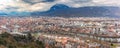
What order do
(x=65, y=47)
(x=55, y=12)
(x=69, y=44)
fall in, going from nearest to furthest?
(x=65, y=47) → (x=69, y=44) → (x=55, y=12)

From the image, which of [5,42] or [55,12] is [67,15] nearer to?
[55,12]

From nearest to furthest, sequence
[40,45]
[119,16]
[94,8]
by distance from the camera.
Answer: [40,45] → [119,16] → [94,8]

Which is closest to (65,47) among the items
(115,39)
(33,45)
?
(33,45)

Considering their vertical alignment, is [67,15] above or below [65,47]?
below

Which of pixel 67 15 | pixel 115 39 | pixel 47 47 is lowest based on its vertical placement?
pixel 67 15

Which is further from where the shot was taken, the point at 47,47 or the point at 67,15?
the point at 67,15

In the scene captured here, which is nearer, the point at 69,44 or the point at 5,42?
the point at 5,42

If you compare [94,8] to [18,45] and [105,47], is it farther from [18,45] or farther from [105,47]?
[18,45]

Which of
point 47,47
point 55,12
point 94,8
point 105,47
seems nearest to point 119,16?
point 94,8

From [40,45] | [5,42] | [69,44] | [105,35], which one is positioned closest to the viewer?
[5,42]
